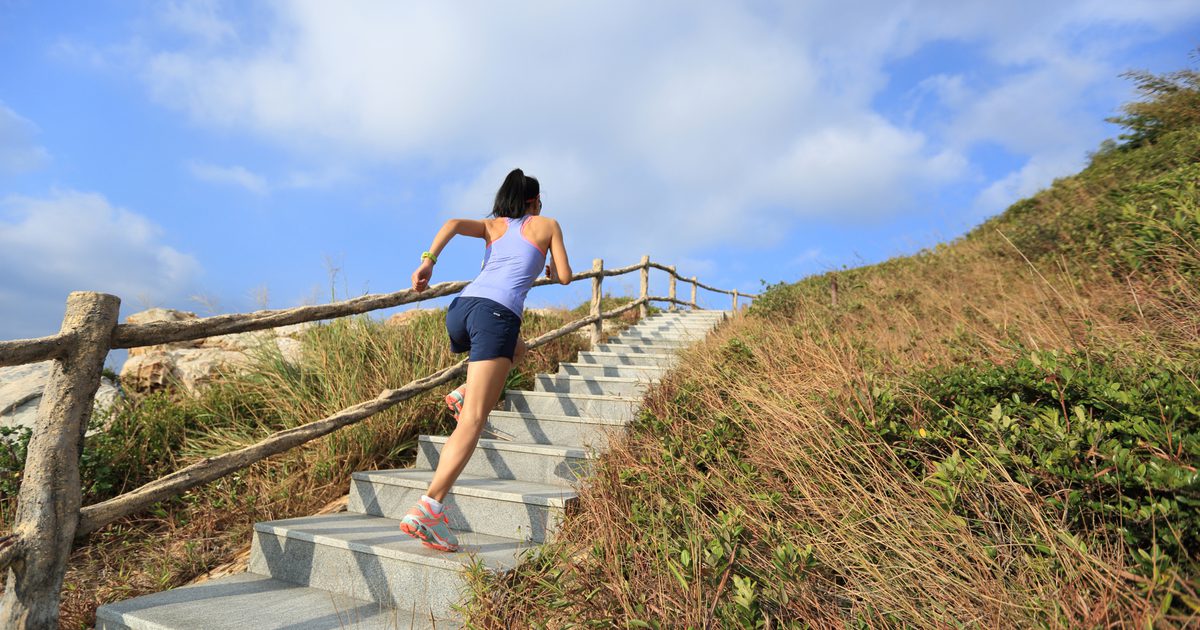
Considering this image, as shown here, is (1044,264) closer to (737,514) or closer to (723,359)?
(723,359)

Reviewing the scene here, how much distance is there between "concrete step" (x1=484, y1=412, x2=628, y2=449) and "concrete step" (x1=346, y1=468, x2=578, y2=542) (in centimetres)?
62

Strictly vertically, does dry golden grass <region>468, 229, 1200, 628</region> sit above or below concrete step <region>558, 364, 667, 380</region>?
below

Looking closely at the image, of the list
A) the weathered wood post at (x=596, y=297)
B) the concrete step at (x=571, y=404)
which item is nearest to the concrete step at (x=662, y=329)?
the weathered wood post at (x=596, y=297)

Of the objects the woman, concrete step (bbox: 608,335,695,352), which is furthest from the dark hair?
concrete step (bbox: 608,335,695,352)

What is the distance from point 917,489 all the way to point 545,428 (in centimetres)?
288

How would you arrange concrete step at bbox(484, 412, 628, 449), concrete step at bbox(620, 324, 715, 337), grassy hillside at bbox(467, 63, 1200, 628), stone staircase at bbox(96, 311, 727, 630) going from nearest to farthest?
grassy hillside at bbox(467, 63, 1200, 628) < stone staircase at bbox(96, 311, 727, 630) < concrete step at bbox(484, 412, 628, 449) < concrete step at bbox(620, 324, 715, 337)

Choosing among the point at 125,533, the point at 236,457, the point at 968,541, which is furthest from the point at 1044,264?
the point at 125,533

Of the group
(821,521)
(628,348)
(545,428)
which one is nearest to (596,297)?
(628,348)

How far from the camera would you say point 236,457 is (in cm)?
320

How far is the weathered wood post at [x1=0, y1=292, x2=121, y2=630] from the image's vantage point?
242 cm

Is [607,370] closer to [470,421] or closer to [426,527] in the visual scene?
[470,421]

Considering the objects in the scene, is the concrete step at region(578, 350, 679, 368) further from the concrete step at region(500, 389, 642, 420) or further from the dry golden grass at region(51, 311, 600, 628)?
the concrete step at region(500, 389, 642, 420)

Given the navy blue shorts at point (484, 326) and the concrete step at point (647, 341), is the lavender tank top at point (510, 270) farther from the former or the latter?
the concrete step at point (647, 341)

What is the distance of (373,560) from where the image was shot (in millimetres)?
2975
